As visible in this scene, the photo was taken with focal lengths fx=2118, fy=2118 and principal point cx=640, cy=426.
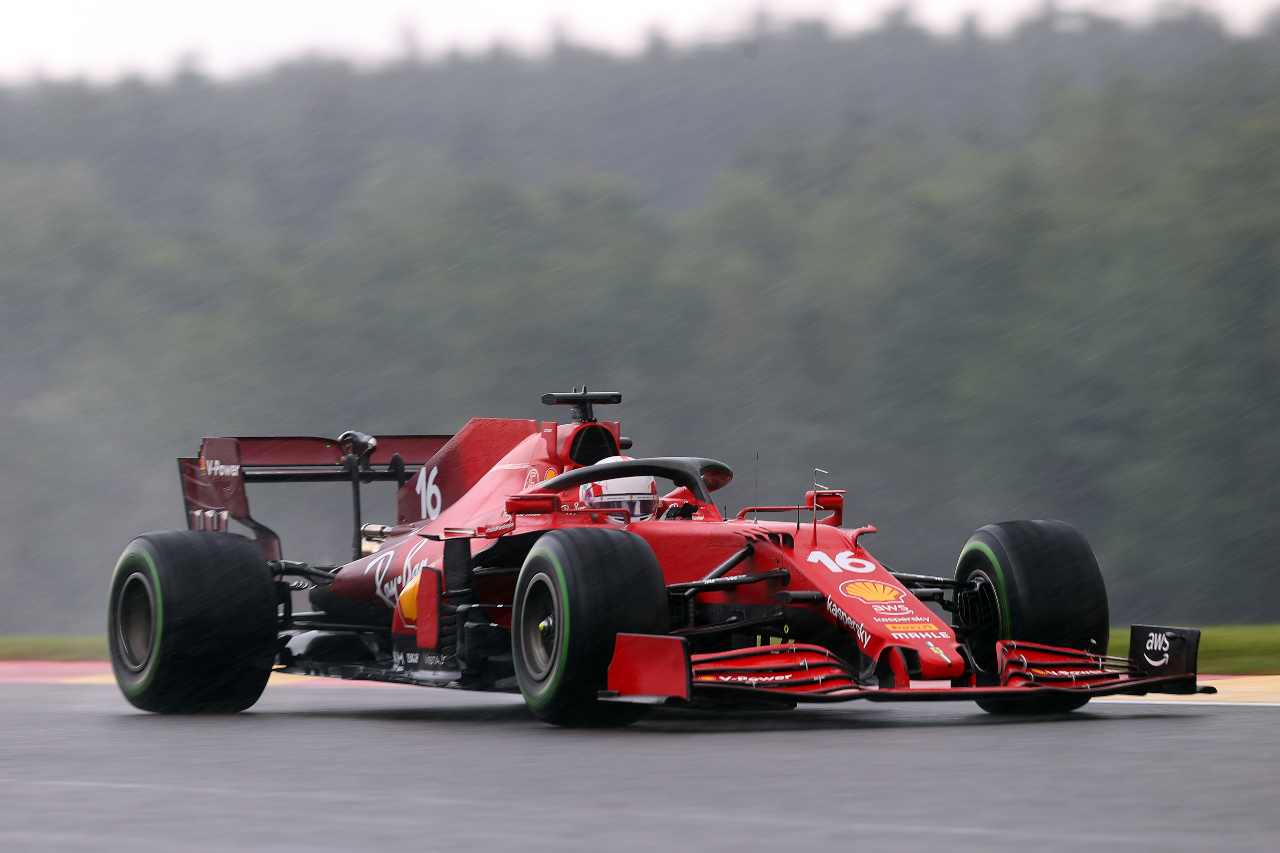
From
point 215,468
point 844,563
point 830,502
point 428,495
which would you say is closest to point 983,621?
point 830,502

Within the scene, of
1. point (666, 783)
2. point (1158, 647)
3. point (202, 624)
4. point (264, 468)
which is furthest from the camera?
point (264, 468)

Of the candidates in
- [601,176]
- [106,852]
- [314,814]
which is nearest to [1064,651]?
[314,814]

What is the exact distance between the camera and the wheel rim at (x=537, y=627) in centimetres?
1139

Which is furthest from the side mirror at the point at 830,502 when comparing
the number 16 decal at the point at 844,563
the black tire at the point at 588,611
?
the black tire at the point at 588,611

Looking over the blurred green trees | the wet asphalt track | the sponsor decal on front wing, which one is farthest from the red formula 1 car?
the blurred green trees

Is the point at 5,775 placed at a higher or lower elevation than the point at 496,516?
lower

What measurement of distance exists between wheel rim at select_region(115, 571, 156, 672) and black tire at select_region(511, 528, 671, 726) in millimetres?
3586

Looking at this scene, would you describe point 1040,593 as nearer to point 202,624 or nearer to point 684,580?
point 684,580

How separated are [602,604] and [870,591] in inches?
63.0

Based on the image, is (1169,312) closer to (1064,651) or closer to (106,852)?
(1064,651)

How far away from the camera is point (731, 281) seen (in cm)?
5350

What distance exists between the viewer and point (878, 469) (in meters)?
47.9

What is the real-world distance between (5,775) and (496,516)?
452 cm

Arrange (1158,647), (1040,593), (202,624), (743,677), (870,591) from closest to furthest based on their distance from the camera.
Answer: (743,677), (870,591), (1158,647), (1040,593), (202,624)
